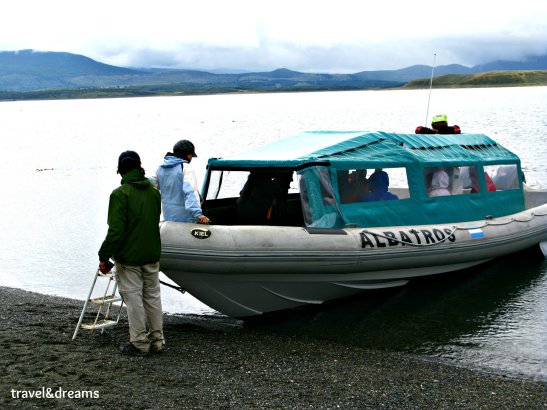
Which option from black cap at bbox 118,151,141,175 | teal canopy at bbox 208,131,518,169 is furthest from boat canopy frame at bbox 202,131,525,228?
black cap at bbox 118,151,141,175

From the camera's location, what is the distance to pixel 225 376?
24.6 feet

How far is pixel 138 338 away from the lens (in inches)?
312

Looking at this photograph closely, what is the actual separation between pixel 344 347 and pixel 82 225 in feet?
42.8

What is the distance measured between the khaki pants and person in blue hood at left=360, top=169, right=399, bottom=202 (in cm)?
400

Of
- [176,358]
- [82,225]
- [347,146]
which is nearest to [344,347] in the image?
[176,358]

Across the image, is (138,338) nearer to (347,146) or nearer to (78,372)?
(78,372)

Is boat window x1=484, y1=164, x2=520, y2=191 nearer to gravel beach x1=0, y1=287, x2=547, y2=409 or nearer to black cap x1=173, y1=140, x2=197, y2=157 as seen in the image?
gravel beach x1=0, y1=287, x2=547, y2=409

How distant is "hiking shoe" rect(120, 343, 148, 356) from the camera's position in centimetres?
793

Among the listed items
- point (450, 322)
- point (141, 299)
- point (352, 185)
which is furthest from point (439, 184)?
point (141, 299)

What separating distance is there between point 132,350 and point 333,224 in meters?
3.53

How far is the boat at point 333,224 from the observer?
9.17 m

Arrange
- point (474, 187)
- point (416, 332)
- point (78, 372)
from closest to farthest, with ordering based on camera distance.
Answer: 1. point (78, 372)
2. point (416, 332)
3. point (474, 187)

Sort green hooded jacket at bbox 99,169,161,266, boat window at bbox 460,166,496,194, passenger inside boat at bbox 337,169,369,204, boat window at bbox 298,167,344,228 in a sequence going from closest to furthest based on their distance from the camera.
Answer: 1. green hooded jacket at bbox 99,169,161,266
2. boat window at bbox 298,167,344,228
3. passenger inside boat at bbox 337,169,369,204
4. boat window at bbox 460,166,496,194

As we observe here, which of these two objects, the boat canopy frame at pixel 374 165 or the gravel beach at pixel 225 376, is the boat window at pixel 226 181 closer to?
the boat canopy frame at pixel 374 165
